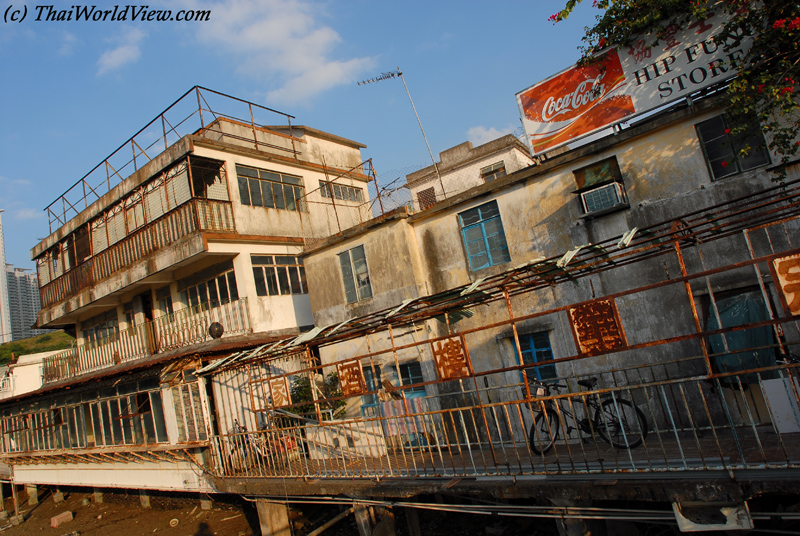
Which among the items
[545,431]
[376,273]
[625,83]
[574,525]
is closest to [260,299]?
[376,273]

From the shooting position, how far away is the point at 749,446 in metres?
6.80

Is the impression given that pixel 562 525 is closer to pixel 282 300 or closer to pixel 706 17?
pixel 706 17

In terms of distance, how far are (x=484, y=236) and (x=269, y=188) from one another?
8.56 meters

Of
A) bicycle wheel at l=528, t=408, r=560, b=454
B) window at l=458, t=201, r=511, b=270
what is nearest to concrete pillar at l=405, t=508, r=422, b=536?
bicycle wheel at l=528, t=408, r=560, b=454

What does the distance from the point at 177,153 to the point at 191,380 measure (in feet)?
23.4

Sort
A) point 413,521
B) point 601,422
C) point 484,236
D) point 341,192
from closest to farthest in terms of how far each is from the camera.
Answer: point 601,422 → point 413,521 → point 484,236 → point 341,192

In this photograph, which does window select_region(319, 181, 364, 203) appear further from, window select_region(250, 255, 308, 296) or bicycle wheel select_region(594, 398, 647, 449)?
bicycle wheel select_region(594, 398, 647, 449)

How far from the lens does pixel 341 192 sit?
2033cm

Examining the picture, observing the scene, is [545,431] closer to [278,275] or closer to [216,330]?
[216,330]

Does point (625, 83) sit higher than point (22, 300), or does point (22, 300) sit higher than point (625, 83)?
point (22, 300)

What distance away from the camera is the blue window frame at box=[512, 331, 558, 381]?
37.3ft

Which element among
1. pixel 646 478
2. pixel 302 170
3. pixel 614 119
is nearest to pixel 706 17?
pixel 614 119

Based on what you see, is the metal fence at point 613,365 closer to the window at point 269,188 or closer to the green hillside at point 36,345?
the window at point 269,188

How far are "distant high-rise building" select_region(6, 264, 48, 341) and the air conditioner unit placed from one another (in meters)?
79.5
